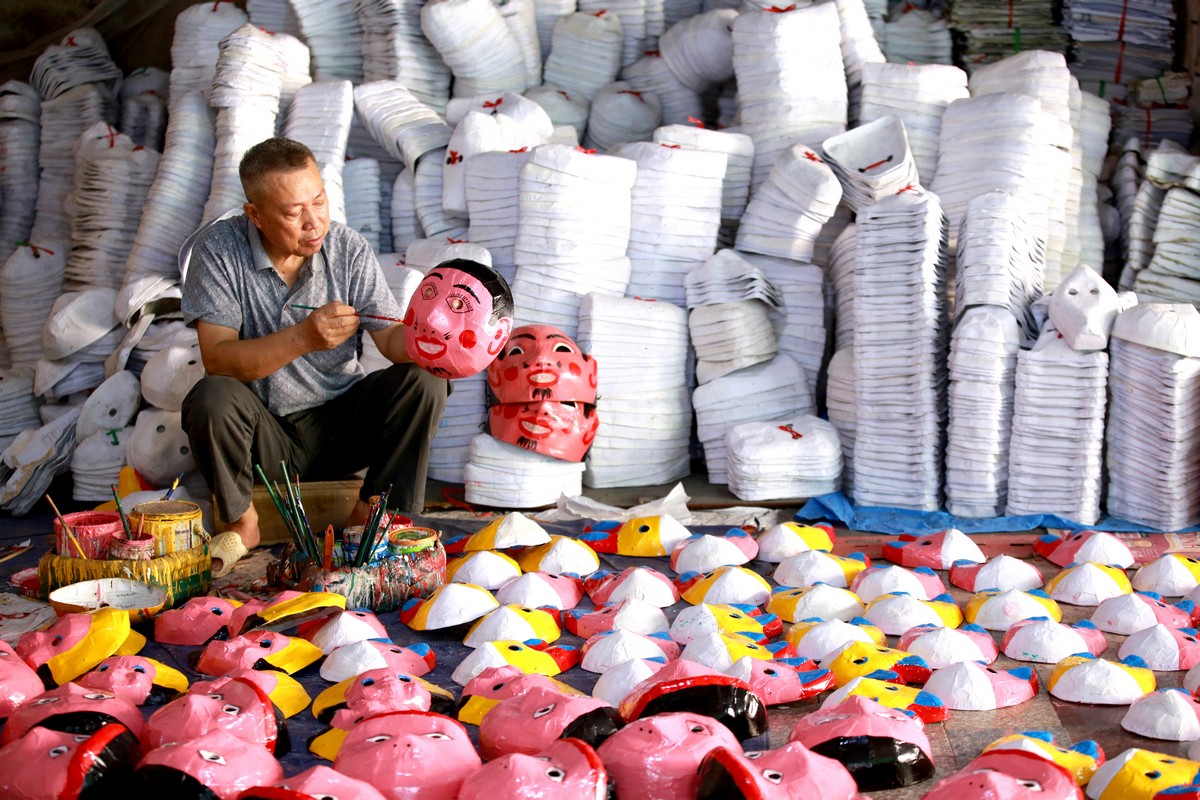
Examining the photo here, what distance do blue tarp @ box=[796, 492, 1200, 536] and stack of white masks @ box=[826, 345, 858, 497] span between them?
19cm

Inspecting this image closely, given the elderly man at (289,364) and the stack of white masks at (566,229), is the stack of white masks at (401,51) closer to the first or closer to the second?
the stack of white masks at (566,229)

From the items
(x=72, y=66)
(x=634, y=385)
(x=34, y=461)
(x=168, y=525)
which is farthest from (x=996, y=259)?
(x=72, y=66)

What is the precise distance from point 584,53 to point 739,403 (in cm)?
220

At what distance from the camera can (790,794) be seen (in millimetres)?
2221

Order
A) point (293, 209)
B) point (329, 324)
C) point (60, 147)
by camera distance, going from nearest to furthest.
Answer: point (329, 324)
point (293, 209)
point (60, 147)

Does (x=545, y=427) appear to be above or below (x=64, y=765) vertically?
below

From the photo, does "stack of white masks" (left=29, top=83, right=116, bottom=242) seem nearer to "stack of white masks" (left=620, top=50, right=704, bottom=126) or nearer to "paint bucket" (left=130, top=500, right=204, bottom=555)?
"stack of white masks" (left=620, top=50, right=704, bottom=126)

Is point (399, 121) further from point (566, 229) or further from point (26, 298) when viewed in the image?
point (26, 298)

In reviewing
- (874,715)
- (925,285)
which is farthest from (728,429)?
(874,715)

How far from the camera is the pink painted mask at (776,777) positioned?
2.20 metres

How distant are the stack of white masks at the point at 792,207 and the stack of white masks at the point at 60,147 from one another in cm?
367

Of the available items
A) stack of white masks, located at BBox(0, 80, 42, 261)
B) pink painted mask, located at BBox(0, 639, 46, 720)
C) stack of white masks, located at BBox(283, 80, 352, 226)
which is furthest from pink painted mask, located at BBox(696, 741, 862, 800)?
stack of white masks, located at BBox(0, 80, 42, 261)

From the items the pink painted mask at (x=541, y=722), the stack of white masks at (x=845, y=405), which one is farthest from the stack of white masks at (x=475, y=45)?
the pink painted mask at (x=541, y=722)

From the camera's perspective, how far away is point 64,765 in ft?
7.50
